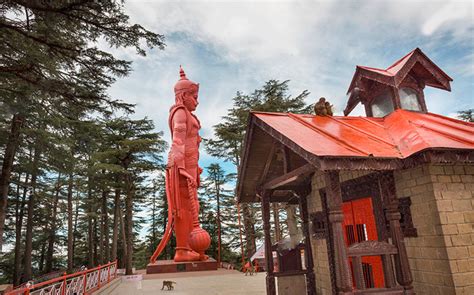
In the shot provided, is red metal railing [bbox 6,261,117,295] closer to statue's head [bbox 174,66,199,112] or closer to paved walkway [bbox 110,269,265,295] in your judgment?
paved walkway [bbox 110,269,265,295]

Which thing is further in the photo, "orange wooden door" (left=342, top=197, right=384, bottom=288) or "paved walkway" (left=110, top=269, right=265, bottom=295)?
"paved walkway" (left=110, top=269, right=265, bottom=295)

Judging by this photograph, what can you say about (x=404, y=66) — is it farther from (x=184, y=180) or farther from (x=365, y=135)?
(x=184, y=180)

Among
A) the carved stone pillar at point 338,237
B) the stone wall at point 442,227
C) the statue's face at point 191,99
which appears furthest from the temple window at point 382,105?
the statue's face at point 191,99

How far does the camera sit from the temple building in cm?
454

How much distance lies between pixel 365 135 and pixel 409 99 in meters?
4.03

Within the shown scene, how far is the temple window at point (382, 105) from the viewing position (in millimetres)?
8512

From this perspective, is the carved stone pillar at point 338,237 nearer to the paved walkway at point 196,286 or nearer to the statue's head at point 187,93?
the paved walkway at point 196,286

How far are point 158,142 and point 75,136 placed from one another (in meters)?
13.2

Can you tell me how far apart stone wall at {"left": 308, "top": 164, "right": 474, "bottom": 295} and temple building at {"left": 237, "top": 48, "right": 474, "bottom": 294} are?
0.02 metres

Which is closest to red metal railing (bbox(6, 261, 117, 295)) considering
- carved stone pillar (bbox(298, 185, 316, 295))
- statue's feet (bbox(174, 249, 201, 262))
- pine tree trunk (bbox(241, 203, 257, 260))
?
statue's feet (bbox(174, 249, 201, 262))

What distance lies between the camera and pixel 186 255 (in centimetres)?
1520

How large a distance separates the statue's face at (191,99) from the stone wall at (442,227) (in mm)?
13104

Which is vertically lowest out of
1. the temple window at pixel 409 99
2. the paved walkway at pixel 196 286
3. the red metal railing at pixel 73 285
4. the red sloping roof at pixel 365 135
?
the paved walkway at pixel 196 286

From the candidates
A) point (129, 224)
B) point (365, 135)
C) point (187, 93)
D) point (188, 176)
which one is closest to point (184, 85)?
point (187, 93)
